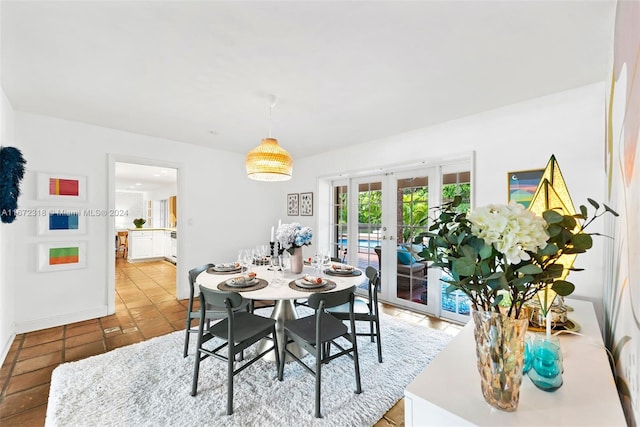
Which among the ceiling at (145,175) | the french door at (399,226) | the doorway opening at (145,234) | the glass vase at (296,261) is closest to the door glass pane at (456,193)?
the french door at (399,226)

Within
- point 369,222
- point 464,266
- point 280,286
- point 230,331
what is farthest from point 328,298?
point 369,222

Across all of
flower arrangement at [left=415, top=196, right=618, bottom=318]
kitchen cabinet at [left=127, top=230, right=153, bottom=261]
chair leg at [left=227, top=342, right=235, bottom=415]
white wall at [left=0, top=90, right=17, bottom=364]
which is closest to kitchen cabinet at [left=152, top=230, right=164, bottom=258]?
kitchen cabinet at [left=127, top=230, right=153, bottom=261]

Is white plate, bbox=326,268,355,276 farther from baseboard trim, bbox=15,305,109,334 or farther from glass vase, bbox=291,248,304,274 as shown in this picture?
baseboard trim, bbox=15,305,109,334

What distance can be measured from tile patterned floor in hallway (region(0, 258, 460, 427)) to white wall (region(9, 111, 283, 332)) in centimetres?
29

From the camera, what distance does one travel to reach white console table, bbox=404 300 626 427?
0.77m

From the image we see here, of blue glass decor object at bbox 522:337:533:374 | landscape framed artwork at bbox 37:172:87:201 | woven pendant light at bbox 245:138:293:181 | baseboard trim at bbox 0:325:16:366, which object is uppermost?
woven pendant light at bbox 245:138:293:181

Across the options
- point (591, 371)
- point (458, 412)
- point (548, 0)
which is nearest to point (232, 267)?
point (458, 412)

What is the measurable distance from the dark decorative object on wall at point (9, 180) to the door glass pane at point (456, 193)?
14.5 ft

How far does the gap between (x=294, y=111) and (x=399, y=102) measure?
1086 mm

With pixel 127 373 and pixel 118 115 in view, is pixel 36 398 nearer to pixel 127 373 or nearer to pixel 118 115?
pixel 127 373

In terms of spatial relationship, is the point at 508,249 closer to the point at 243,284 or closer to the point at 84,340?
the point at 243,284

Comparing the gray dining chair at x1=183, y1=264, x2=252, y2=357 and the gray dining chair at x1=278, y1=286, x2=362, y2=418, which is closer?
the gray dining chair at x1=278, y1=286, x2=362, y2=418

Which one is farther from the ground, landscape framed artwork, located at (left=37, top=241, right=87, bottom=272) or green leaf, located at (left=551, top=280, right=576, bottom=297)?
green leaf, located at (left=551, top=280, right=576, bottom=297)

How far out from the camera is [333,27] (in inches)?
62.4
